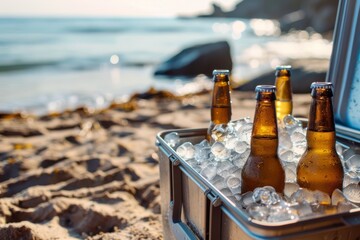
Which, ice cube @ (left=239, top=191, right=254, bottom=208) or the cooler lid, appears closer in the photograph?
ice cube @ (left=239, top=191, right=254, bottom=208)

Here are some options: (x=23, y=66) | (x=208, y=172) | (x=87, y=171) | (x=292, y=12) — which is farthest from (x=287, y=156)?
(x=292, y=12)

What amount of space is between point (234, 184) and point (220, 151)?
0.24 meters

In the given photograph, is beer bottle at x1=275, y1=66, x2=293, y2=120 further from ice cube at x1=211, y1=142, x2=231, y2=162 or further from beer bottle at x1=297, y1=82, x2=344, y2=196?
beer bottle at x1=297, y1=82, x2=344, y2=196

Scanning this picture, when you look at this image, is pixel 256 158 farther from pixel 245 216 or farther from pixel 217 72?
pixel 217 72

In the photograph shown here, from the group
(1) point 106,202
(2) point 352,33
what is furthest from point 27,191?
(2) point 352,33

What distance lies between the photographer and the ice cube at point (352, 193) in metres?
1.37

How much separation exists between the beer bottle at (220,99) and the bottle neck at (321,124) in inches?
22.0

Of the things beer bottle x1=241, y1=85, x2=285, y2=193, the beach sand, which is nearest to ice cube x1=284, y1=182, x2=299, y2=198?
beer bottle x1=241, y1=85, x2=285, y2=193

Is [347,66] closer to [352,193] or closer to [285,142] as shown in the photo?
[285,142]

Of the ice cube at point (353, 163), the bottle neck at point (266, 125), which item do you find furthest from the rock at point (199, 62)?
the bottle neck at point (266, 125)

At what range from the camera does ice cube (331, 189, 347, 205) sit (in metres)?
1.26

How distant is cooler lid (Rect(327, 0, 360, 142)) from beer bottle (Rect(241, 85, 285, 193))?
3.08ft

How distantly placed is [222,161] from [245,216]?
564mm

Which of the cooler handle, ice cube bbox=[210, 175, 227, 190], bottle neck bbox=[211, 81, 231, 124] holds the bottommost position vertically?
the cooler handle
